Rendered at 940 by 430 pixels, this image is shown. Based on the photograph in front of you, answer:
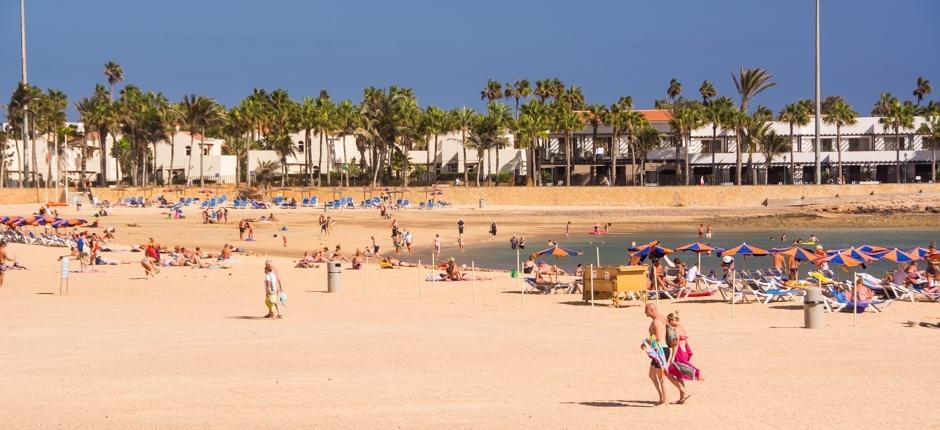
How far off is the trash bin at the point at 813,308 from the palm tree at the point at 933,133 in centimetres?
6626

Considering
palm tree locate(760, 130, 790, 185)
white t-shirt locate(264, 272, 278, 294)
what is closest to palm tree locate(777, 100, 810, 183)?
palm tree locate(760, 130, 790, 185)

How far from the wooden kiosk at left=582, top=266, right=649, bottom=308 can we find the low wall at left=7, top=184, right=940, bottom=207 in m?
48.6

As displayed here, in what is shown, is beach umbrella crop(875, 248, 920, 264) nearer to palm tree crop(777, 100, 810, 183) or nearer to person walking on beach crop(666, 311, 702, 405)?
person walking on beach crop(666, 311, 702, 405)

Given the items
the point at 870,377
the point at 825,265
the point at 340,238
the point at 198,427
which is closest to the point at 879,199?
the point at 340,238

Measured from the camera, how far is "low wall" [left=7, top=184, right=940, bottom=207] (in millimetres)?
68875

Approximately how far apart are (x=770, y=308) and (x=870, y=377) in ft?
27.6

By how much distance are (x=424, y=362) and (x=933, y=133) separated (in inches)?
2899

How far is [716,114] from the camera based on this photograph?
7925cm

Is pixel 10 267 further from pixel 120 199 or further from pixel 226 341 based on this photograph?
pixel 120 199

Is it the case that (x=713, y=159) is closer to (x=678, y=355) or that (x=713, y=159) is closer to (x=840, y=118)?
(x=840, y=118)

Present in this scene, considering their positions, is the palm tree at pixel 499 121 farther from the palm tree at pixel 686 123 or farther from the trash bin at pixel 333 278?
the trash bin at pixel 333 278

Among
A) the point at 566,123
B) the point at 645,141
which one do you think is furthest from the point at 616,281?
the point at 645,141

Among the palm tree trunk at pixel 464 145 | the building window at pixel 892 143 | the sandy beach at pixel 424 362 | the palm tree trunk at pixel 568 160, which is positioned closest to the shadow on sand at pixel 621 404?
the sandy beach at pixel 424 362

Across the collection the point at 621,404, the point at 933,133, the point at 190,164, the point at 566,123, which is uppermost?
the point at 566,123
